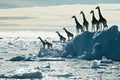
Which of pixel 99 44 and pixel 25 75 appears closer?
pixel 25 75

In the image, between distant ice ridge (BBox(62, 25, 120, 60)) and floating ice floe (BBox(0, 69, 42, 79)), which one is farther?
distant ice ridge (BBox(62, 25, 120, 60))

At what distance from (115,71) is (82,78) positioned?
6311mm

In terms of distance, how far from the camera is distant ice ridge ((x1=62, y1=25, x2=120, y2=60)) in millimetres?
56656

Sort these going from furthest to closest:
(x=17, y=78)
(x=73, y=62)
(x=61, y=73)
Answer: (x=73, y=62)
(x=61, y=73)
(x=17, y=78)

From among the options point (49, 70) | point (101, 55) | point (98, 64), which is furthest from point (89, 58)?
point (49, 70)

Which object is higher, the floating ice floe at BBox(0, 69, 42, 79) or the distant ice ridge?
the distant ice ridge

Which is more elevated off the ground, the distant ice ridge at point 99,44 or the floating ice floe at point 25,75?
the distant ice ridge at point 99,44

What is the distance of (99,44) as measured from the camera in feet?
186

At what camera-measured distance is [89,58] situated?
190ft

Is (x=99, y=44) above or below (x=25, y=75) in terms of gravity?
above

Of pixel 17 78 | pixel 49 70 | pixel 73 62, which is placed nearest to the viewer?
pixel 17 78

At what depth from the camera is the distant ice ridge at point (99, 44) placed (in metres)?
56.7

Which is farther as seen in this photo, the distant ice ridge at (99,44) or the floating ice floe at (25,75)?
the distant ice ridge at (99,44)

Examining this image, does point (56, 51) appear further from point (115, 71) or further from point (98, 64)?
point (115, 71)
